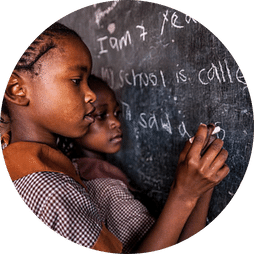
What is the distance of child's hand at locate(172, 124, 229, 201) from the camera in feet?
2.39

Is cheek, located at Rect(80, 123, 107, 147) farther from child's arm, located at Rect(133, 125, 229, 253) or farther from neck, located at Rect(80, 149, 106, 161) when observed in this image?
child's arm, located at Rect(133, 125, 229, 253)

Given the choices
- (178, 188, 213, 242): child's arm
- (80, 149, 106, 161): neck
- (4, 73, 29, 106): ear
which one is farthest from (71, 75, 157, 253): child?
(4, 73, 29, 106): ear

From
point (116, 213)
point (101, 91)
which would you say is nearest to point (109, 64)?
point (101, 91)

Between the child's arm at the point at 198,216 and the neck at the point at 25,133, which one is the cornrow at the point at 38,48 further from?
the child's arm at the point at 198,216

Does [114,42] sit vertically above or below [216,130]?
above

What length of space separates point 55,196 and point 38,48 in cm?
37

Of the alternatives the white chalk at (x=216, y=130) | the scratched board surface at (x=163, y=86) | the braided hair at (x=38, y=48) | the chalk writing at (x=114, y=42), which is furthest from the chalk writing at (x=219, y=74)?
the braided hair at (x=38, y=48)

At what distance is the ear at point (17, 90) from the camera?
729 mm

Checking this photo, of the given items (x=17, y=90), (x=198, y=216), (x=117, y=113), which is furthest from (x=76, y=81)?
(x=198, y=216)

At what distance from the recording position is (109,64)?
99cm

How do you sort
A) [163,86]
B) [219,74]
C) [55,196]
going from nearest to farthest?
1. [55,196]
2. [219,74]
3. [163,86]

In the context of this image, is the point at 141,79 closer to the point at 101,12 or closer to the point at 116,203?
the point at 101,12

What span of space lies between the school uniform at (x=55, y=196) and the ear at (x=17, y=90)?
110 millimetres

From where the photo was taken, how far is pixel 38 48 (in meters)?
0.72
